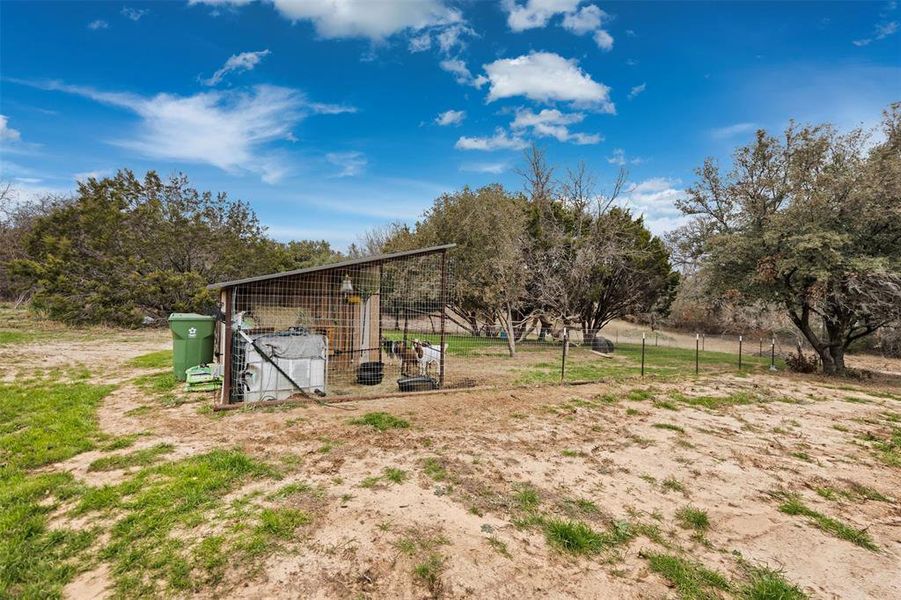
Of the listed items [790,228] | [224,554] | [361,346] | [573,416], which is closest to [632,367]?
[790,228]

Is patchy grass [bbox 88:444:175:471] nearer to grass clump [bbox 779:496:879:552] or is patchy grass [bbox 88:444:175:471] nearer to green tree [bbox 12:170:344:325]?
grass clump [bbox 779:496:879:552]

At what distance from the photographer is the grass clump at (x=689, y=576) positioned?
2.31 m

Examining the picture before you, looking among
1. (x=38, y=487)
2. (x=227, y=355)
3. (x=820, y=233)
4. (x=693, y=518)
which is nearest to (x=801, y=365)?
(x=820, y=233)

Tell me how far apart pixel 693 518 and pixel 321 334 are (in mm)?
5920

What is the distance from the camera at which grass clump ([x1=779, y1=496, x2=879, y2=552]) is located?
2852 millimetres

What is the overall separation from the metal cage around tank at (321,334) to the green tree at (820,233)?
8.16 meters

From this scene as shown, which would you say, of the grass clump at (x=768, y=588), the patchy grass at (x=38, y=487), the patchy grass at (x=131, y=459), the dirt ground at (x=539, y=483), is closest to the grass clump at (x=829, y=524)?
the dirt ground at (x=539, y=483)

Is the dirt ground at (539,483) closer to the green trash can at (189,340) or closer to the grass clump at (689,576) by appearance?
the grass clump at (689,576)

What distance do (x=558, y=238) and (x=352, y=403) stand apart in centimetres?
1274

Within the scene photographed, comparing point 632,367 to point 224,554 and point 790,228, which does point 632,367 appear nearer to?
point 790,228

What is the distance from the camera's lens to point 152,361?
363 inches

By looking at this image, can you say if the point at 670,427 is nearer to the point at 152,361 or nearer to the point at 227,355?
the point at 227,355

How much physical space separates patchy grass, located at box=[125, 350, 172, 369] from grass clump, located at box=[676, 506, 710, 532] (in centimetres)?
946

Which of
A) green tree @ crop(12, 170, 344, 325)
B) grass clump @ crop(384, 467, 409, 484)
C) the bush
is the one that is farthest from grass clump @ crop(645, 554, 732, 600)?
green tree @ crop(12, 170, 344, 325)
